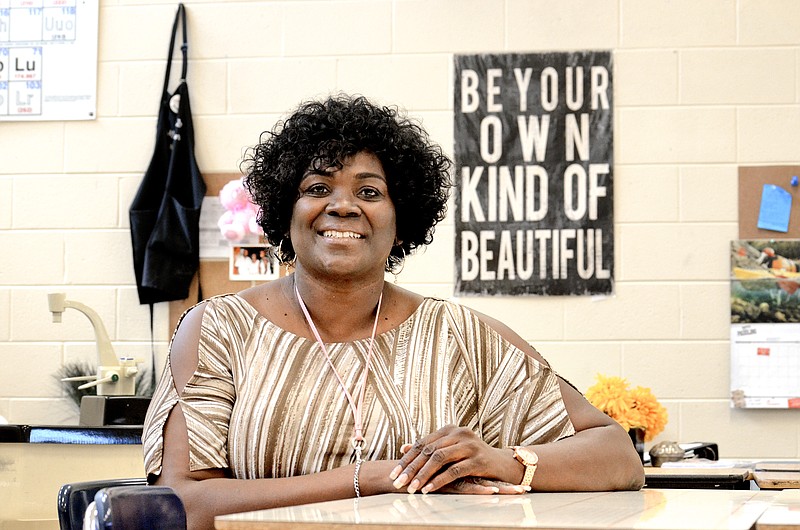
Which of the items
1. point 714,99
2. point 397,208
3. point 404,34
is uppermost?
point 404,34

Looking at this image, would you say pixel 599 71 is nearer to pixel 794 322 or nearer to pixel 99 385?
pixel 794 322

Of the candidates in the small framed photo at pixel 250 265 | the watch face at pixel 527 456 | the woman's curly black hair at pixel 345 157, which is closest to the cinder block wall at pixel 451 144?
the small framed photo at pixel 250 265

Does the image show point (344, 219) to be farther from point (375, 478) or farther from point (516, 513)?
point (516, 513)

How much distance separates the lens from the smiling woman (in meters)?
1.84

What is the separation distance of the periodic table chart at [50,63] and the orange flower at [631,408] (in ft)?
7.44

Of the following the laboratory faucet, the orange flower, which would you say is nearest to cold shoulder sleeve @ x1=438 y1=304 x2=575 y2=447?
the orange flower

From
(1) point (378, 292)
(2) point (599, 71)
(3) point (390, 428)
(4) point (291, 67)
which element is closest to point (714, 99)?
(2) point (599, 71)

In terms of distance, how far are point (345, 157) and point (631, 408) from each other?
1475 millimetres

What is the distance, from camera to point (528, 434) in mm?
2055

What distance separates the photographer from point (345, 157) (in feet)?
6.98

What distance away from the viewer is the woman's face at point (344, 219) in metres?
2.10

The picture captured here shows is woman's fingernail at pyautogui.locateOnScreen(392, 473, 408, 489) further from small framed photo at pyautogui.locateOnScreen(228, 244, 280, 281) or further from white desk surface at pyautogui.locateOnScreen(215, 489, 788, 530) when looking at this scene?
small framed photo at pyautogui.locateOnScreen(228, 244, 280, 281)

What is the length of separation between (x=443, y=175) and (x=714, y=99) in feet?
6.51

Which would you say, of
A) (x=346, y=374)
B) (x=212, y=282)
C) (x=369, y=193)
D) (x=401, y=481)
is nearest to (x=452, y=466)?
(x=401, y=481)
